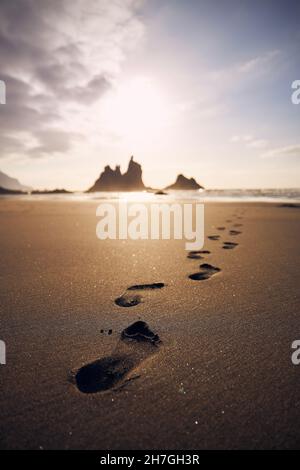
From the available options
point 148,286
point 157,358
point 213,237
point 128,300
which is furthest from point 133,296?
point 213,237

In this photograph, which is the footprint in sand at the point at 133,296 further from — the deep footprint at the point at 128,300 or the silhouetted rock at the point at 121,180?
the silhouetted rock at the point at 121,180

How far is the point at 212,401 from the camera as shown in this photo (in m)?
1.18

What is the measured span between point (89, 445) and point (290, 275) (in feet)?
7.78

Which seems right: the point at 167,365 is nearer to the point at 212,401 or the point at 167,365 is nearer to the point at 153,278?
the point at 212,401

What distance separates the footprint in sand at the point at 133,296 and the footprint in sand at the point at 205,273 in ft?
1.29

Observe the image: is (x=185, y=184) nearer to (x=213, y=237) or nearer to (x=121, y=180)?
(x=121, y=180)

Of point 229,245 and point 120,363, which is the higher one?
point 229,245

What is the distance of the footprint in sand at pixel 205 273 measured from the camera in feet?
8.98

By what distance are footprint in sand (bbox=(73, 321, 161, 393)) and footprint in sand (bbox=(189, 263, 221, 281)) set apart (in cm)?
111

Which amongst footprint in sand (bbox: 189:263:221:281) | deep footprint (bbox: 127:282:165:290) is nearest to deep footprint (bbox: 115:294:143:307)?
deep footprint (bbox: 127:282:165:290)

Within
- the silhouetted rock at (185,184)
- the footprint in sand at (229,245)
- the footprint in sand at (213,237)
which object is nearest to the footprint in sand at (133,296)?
the footprint in sand at (229,245)

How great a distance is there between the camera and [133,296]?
7.48 ft

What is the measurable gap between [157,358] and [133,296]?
33.8 inches

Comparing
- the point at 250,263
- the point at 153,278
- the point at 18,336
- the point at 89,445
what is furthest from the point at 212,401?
the point at 250,263
